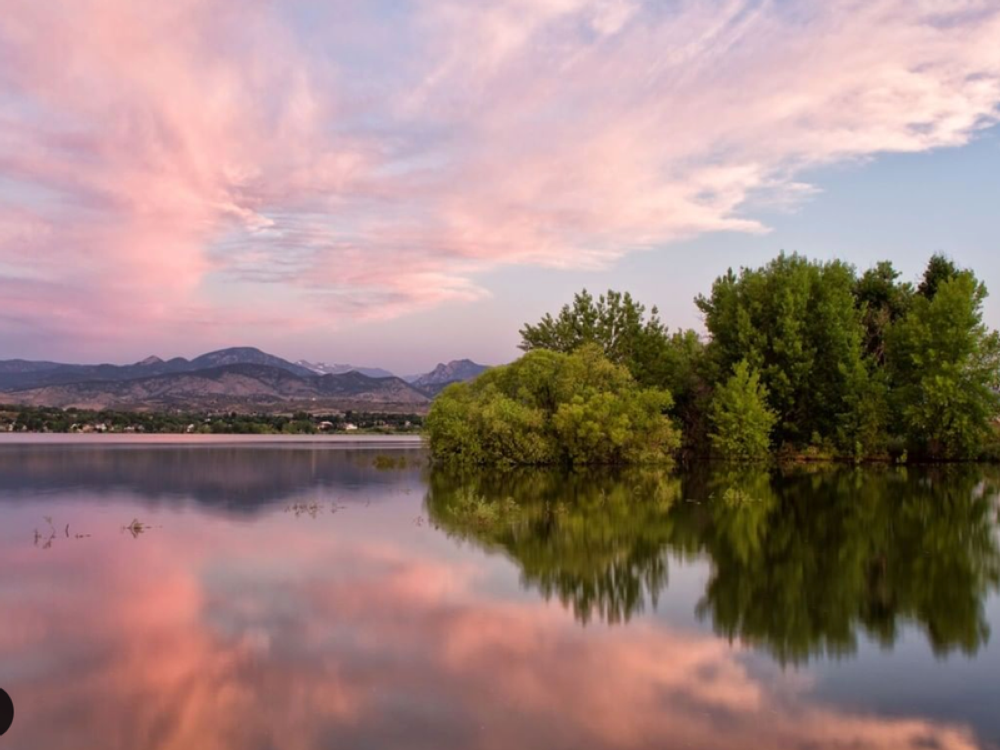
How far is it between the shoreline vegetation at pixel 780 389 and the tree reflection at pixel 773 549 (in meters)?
13.3

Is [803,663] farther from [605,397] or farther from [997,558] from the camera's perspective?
[605,397]

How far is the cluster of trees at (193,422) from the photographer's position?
378 ft

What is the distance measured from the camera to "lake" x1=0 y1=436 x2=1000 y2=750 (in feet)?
26.9

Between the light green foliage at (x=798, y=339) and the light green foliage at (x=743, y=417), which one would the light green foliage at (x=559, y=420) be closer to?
the light green foliage at (x=743, y=417)

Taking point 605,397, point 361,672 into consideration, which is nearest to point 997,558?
point 361,672

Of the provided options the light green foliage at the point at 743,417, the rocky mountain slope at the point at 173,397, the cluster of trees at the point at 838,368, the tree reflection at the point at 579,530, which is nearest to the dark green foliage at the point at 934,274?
the cluster of trees at the point at 838,368

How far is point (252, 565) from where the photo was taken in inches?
674

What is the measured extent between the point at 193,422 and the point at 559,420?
307 feet

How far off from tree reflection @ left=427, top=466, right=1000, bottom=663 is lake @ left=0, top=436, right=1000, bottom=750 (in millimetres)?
92

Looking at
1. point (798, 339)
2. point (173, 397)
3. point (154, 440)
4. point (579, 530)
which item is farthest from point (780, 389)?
Answer: point (173, 397)

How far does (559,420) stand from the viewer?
48.2 metres

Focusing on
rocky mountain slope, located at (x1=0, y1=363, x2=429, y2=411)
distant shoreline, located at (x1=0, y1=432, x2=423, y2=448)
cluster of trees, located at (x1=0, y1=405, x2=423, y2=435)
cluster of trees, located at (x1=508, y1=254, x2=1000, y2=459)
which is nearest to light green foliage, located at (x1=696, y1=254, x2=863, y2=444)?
cluster of trees, located at (x1=508, y1=254, x2=1000, y2=459)

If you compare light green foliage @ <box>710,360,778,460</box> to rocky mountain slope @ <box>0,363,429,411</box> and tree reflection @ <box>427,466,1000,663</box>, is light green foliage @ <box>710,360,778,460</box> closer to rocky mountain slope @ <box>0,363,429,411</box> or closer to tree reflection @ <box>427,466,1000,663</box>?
tree reflection @ <box>427,466,1000,663</box>

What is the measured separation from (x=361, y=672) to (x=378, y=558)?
332 inches
